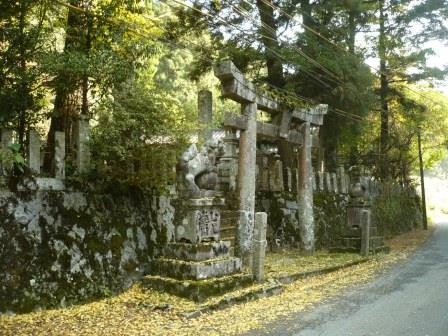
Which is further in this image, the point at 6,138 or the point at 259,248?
the point at 259,248

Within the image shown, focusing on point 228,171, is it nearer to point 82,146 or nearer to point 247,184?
point 247,184

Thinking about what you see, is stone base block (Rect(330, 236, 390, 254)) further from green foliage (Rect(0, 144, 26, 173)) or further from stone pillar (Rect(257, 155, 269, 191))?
green foliage (Rect(0, 144, 26, 173))

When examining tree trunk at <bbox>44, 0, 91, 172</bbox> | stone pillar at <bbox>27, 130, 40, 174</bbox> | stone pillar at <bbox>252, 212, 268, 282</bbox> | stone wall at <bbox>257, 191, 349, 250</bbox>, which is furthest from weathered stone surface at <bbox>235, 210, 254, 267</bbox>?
stone pillar at <bbox>27, 130, 40, 174</bbox>

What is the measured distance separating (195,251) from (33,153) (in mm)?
3239

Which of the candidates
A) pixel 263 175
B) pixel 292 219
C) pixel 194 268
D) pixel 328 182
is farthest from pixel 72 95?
pixel 328 182

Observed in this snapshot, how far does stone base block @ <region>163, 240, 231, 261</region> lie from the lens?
7.99 metres

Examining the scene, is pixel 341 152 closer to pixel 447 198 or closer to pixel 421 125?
pixel 421 125

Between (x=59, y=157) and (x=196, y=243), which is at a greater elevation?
(x=59, y=157)

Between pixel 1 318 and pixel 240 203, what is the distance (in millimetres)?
5574

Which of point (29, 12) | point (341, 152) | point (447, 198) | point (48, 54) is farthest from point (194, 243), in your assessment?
point (447, 198)

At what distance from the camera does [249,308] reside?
25.3ft

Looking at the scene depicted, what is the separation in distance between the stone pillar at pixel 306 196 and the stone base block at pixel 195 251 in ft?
17.2

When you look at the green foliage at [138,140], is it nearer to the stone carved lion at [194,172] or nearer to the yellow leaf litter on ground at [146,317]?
the stone carved lion at [194,172]

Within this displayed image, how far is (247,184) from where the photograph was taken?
420 inches
